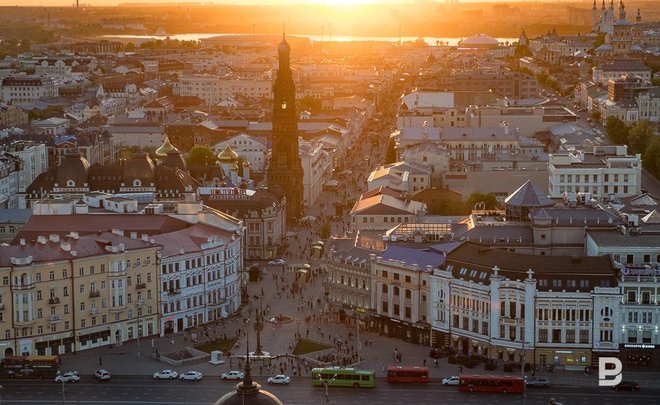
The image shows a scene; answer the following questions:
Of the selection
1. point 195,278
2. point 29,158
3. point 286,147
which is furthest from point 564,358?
point 29,158


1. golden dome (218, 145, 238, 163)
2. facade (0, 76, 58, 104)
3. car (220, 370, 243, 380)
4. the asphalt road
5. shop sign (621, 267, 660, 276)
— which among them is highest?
facade (0, 76, 58, 104)

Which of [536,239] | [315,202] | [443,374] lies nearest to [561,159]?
[315,202]

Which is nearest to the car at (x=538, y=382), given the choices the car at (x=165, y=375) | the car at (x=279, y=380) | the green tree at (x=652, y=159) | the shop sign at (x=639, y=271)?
the shop sign at (x=639, y=271)

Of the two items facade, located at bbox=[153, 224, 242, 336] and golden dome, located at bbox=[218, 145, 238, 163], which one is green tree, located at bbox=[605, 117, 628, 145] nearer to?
golden dome, located at bbox=[218, 145, 238, 163]

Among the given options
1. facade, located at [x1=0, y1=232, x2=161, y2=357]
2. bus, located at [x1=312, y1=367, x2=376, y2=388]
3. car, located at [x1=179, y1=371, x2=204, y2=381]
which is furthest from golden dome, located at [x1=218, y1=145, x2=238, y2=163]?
bus, located at [x1=312, y1=367, x2=376, y2=388]

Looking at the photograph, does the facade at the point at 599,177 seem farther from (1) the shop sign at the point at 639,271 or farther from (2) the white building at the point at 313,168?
(1) the shop sign at the point at 639,271

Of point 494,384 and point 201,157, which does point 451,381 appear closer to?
point 494,384

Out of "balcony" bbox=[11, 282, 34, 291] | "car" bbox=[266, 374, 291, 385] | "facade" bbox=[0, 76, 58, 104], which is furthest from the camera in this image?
"facade" bbox=[0, 76, 58, 104]
